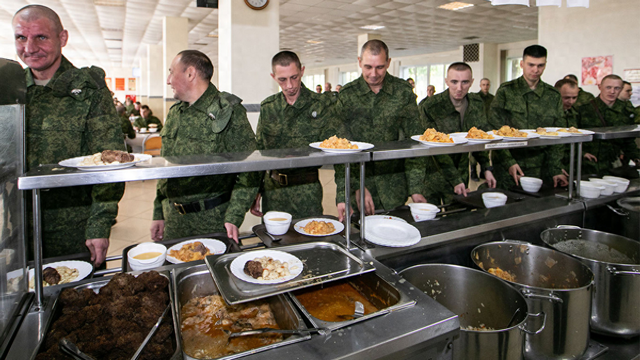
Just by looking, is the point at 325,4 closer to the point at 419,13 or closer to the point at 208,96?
the point at 419,13

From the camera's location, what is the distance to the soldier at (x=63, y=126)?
5.41ft

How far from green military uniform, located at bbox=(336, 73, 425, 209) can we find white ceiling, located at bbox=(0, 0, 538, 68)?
17.4 ft

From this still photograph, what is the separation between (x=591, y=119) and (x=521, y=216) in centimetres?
331

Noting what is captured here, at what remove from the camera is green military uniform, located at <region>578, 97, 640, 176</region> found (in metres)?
3.98

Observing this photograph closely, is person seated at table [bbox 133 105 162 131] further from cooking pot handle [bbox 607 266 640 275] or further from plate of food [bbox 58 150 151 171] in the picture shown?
cooking pot handle [bbox 607 266 640 275]

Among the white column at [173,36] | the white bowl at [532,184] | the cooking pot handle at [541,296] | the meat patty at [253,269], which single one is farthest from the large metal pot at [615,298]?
the white column at [173,36]

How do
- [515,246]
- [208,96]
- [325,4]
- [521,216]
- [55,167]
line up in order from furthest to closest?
[325,4], [208,96], [521,216], [515,246], [55,167]

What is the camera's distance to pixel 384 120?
261 cm

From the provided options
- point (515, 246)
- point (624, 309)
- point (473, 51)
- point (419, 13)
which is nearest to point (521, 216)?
point (515, 246)

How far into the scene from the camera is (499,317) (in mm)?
1266

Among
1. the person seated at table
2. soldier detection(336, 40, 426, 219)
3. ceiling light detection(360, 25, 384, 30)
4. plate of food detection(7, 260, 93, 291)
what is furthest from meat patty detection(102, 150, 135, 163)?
ceiling light detection(360, 25, 384, 30)

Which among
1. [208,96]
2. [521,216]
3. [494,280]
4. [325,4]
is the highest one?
[325,4]

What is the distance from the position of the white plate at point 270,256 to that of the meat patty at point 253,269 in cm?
1

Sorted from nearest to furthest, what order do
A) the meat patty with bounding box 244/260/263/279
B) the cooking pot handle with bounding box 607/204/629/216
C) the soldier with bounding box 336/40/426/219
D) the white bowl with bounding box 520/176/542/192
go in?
→ the meat patty with bounding box 244/260/263/279 → the cooking pot handle with bounding box 607/204/629/216 → the white bowl with bounding box 520/176/542/192 → the soldier with bounding box 336/40/426/219
